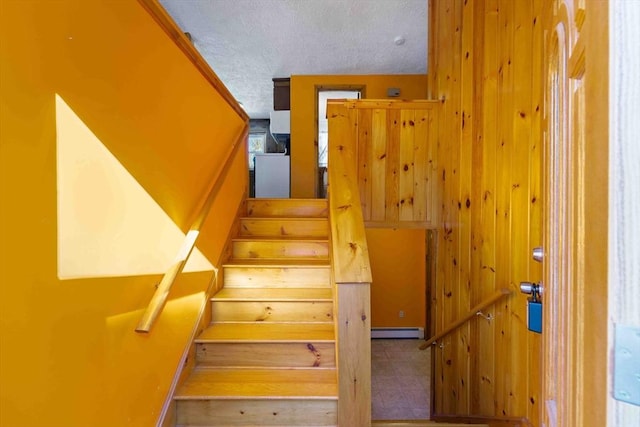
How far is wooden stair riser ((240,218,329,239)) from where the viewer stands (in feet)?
10.3

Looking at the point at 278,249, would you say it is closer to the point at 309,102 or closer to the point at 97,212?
the point at 97,212

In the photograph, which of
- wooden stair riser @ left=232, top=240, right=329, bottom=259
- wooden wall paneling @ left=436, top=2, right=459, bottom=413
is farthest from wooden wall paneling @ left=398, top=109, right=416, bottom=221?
wooden stair riser @ left=232, top=240, right=329, bottom=259

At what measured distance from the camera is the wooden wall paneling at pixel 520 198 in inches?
80.2

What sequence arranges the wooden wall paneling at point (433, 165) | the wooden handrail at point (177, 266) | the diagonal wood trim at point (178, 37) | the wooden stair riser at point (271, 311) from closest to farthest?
the wooden handrail at point (177, 266), the diagonal wood trim at point (178, 37), the wooden stair riser at point (271, 311), the wooden wall paneling at point (433, 165)

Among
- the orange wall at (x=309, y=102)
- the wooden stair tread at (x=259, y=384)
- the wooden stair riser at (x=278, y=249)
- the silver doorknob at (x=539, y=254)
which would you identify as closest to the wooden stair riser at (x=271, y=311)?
the wooden stair tread at (x=259, y=384)

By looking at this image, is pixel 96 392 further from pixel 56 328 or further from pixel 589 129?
pixel 589 129

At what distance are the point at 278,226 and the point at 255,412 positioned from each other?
162 cm

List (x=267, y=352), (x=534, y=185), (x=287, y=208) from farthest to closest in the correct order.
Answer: (x=287, y=208), (x=267, y=352), (x=534, y=185)

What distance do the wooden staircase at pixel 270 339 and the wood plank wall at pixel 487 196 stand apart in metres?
1.08

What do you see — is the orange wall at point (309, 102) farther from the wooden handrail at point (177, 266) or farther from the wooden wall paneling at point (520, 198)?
the wooden wall paneling at point (520, 198)

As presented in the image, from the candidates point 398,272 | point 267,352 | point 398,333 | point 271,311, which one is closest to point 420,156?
point 271,311

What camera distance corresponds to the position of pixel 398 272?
19.0ft

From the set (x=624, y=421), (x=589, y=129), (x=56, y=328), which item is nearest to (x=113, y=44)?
(x=56, y=328)

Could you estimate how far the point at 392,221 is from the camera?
329 centimetres
